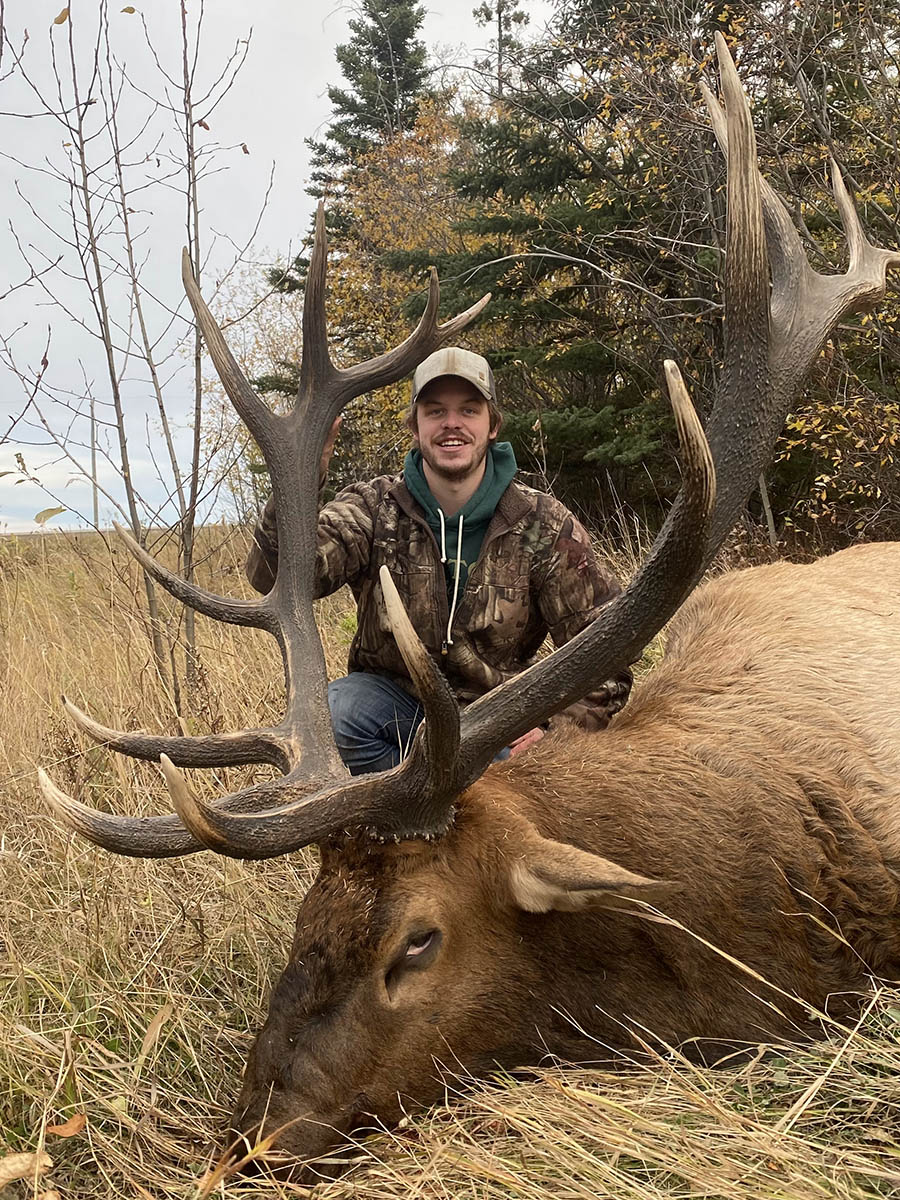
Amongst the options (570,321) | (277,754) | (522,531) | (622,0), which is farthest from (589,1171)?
(622,0)

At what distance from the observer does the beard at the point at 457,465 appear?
163 inches

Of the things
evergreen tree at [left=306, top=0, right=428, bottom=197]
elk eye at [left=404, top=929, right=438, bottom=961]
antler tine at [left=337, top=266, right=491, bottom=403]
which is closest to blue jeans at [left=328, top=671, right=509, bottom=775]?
antler tine at [left=337, top=266, right=491, bottom=403]

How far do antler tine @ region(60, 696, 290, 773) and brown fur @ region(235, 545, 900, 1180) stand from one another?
549 millimetres

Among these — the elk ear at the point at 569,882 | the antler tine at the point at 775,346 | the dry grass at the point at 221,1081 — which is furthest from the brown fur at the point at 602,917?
the antler tine at the point at 775,346

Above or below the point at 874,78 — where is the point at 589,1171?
below

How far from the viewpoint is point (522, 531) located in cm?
415

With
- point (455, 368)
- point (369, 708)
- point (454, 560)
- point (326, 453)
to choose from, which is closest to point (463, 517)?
point (454, 560)

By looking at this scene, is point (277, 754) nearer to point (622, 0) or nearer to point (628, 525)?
point (628, 525)

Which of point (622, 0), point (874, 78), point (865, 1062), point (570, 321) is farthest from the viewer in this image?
point (570, 321)

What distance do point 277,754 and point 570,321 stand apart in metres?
10.1

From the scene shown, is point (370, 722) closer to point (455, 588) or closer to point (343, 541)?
point (455, 588)

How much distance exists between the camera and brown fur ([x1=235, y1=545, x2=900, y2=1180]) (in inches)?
92.7

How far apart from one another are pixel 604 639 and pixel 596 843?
0.55 meters

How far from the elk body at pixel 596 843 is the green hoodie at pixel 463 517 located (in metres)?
1.30
